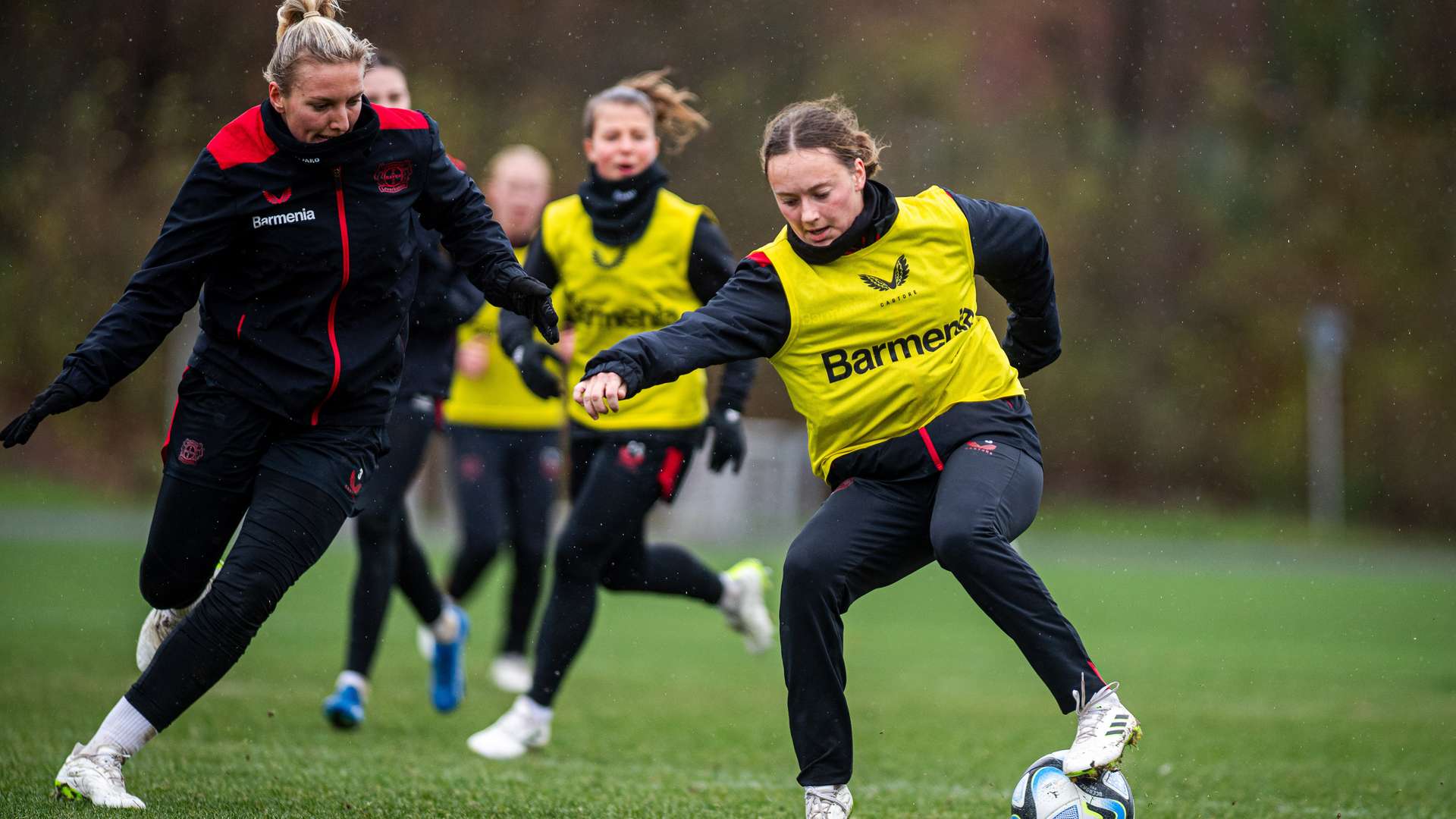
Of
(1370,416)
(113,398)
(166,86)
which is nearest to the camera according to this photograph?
(166,86)

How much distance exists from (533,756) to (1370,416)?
21.4 metres

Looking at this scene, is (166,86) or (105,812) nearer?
(105,812)

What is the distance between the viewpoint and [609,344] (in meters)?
5.88

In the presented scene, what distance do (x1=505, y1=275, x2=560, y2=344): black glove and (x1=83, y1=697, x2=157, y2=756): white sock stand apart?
1.48 meters

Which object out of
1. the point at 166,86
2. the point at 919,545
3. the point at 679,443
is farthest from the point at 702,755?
the point at 166,86

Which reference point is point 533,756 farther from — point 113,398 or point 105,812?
point 113,398

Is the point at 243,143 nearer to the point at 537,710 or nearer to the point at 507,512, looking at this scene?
the point at 537,710

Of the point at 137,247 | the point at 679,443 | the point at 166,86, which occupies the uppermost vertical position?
the point at 166,86

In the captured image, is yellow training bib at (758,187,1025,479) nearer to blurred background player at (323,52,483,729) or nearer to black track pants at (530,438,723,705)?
black track pants at (530,438,723,705)

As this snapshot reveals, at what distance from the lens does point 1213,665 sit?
9500mm

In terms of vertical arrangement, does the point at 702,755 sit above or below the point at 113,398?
below

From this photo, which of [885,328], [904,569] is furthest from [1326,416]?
[885,328]

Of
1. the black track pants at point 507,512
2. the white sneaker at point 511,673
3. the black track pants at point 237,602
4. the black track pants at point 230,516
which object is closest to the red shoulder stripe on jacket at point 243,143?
the black track pants at point 230,516

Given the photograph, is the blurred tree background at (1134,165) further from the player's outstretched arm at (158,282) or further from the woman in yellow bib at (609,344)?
the player's outstretched arm at (158,282)
